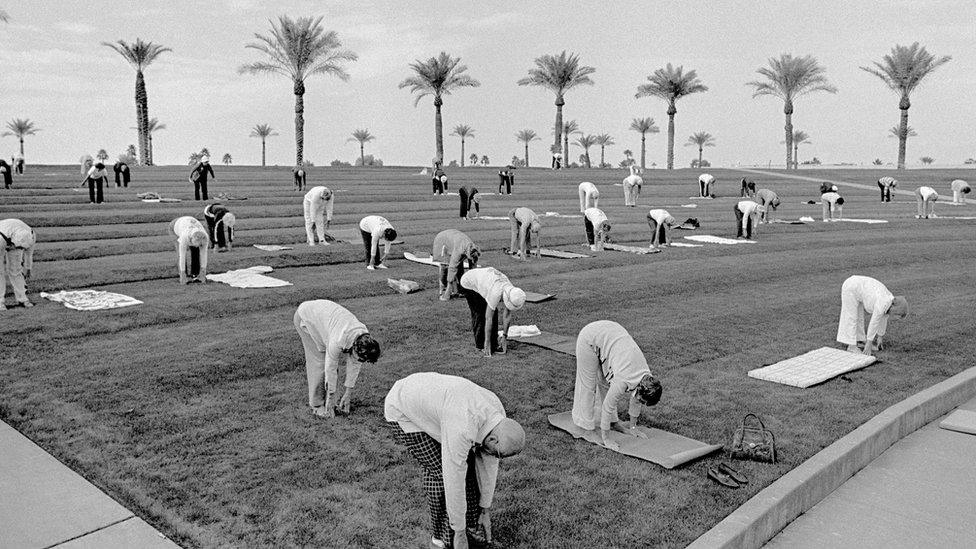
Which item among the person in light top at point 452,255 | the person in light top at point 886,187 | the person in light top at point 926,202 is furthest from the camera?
the person in light top at point 886,187

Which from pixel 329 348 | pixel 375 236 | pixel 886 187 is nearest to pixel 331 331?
pixel 329 348

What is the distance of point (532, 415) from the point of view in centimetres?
995

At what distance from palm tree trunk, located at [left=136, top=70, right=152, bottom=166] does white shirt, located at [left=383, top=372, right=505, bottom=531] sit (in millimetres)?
56761

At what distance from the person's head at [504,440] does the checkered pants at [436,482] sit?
0.48m

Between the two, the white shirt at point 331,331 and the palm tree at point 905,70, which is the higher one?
the palm tree at point 905,70

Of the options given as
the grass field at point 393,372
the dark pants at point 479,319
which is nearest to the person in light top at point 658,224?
the grass field at point 393,372

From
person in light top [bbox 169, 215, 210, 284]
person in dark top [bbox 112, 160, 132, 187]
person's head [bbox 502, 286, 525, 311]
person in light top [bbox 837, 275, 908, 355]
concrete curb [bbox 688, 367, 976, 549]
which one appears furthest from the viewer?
person in dark top [bbox 112, 160, 132, 187]

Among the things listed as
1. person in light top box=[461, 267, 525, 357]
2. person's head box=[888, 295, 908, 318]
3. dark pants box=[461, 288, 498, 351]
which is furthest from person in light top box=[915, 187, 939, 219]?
dark pants box=[461, 288, 498, 351]

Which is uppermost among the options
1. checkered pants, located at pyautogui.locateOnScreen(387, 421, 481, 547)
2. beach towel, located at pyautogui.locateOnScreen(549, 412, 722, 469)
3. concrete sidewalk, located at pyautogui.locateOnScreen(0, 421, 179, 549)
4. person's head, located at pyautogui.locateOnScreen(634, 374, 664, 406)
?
person's head, located at pyautogui.locateOnScreen(634, 374, 664, 406)

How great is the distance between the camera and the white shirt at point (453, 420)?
5.79m

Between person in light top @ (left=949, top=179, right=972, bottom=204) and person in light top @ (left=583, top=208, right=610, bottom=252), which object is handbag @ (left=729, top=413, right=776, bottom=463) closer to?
person in light top @ (left=583, top=208, right=610, bottom=252)

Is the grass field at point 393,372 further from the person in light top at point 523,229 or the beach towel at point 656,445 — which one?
the person in light top at point 523,229

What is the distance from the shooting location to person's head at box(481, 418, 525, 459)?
559cm

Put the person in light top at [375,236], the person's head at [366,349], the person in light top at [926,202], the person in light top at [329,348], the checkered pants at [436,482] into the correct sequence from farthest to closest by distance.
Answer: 1. the person in light top at [926,202]
2. the person in light top at [375,236]
3. the person in light top at [329,348]
4. the person's head at [366,349]
5. the checkered pants at [436,482]
